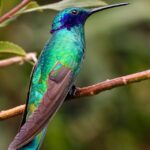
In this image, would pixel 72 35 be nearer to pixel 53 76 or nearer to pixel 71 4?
pixel 71 4

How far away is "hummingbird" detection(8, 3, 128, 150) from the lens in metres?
3.51

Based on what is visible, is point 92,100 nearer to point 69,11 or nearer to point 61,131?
point 61,131

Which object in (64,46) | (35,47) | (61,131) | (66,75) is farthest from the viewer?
(35,47)

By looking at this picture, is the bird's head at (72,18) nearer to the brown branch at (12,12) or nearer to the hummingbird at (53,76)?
the hummingbird at (53,76)

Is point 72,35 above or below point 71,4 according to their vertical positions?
below

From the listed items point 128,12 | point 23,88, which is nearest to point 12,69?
point 23,88

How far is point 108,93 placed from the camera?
546cm

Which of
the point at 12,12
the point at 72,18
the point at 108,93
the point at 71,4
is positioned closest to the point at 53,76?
the point at 12,12

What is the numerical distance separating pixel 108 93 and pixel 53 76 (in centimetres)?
157

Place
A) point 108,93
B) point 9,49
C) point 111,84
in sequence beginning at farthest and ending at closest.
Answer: point 108,93, point 9,49, point 111,84

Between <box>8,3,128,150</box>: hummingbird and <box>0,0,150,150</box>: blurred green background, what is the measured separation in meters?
1.07

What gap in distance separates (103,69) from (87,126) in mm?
468

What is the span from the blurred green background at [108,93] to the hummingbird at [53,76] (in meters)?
1.07

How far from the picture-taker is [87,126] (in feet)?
18.3
